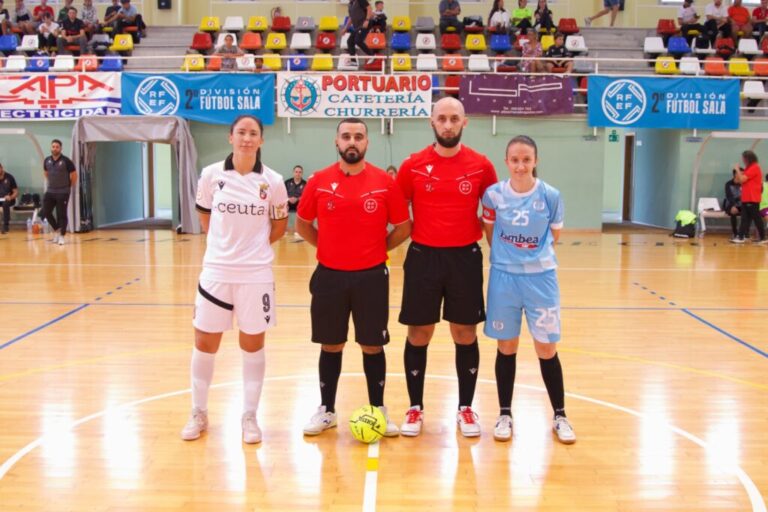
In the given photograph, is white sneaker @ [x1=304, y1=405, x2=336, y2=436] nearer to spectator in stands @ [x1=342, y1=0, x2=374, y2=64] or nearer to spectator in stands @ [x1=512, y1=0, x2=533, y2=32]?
spectator in stands @ [x1=342, y1=0, x2=374, y2=64]

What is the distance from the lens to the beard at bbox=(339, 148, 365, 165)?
14.0 ft

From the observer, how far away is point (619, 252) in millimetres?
→ 13688

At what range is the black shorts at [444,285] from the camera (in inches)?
174

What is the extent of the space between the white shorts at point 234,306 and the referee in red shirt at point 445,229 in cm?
82

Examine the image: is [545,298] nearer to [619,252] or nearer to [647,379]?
[647,379]

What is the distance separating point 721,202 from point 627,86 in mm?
3524

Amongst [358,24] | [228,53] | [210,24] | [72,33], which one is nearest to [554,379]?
[358,24]

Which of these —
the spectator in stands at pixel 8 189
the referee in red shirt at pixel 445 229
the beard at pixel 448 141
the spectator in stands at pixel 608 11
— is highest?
the spectator in stands at pixel 608 11

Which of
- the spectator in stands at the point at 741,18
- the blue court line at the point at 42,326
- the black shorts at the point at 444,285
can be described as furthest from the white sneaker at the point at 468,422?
the spectator in stands at the point at 741,18

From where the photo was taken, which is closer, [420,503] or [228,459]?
[420,503]

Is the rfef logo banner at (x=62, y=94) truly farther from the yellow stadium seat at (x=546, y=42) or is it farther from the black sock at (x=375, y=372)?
the black sock at (x=375, y=372)

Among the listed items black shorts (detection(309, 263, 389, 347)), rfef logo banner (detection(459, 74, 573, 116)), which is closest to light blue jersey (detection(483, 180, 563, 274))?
black shorts (detection(309, 263, 389, 347))

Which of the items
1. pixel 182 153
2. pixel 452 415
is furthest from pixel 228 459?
pixel 182 153

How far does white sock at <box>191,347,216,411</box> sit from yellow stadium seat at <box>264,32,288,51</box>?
1509 cm
